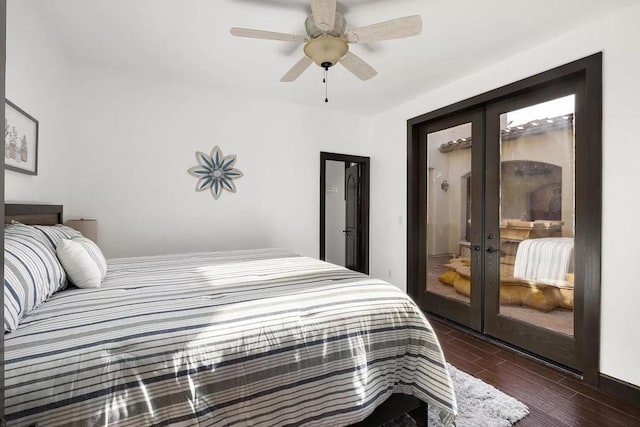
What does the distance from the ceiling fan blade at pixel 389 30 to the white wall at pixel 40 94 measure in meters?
2.15

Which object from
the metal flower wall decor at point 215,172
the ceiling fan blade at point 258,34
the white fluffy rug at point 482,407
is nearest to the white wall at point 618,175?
the white fluffy rug at point 482,407

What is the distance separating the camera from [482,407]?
1.88 metres

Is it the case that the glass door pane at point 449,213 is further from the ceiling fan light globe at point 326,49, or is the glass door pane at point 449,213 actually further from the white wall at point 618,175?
the ceiling fan light globe at point 326,49

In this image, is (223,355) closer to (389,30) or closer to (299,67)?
(389,30)

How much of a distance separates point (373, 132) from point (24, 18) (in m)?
3.81

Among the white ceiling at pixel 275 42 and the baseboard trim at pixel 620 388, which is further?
the white ceiling at pixel 275 42

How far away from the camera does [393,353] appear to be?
1.52 metres

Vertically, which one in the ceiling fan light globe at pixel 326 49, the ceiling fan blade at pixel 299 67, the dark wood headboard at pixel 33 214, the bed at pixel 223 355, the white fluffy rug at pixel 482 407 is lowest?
the white fluffy rug at pixel 482 407

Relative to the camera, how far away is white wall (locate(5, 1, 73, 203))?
6.37ft

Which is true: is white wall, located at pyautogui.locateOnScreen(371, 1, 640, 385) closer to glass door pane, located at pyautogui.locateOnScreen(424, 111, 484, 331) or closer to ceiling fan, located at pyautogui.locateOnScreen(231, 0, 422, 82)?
glass door pane, located at pyautogui.locateOnScreen(424, 111, 484, 331)

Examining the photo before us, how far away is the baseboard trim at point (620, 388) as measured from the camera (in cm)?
196

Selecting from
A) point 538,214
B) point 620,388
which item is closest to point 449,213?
point 538,214

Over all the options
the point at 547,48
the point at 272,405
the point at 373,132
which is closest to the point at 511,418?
the point at 272,405

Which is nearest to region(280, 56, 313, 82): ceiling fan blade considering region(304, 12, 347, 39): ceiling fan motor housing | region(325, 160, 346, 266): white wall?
region(304, 12, 347, 39): ceiling fan motor housing
